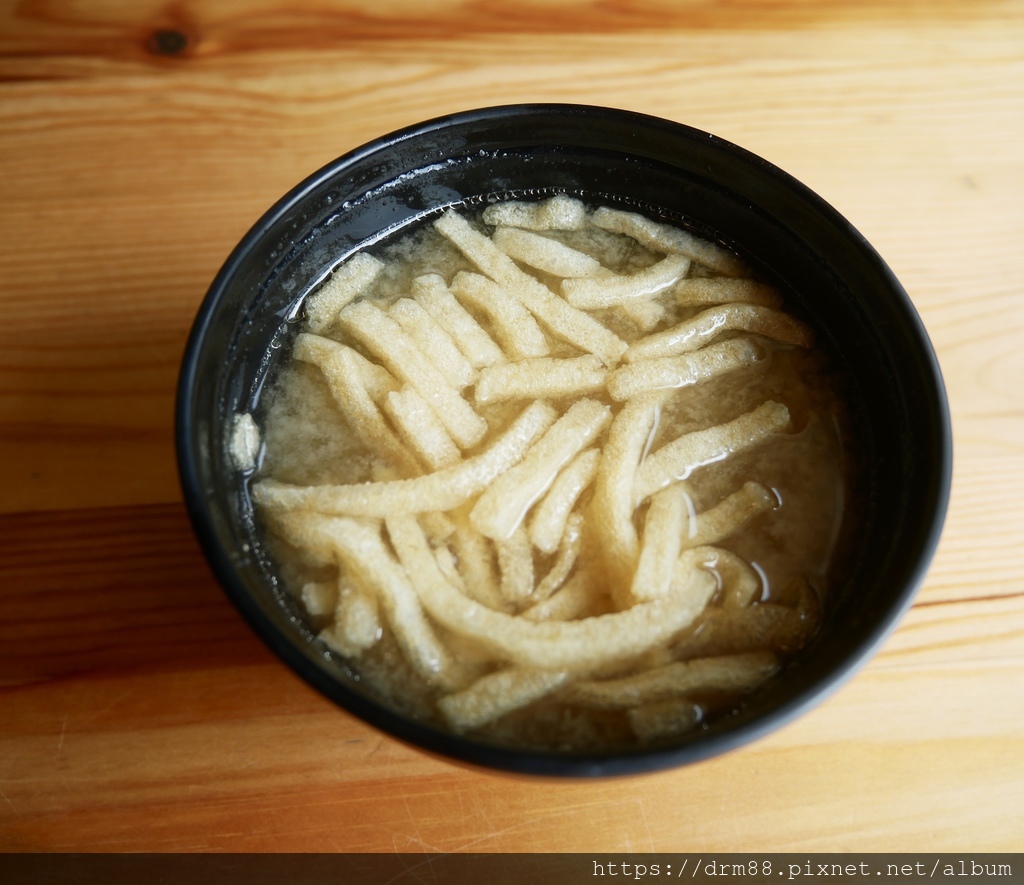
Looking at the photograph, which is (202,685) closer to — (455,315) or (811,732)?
(455,315)

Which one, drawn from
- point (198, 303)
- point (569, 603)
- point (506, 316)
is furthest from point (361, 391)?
point (198, 303)

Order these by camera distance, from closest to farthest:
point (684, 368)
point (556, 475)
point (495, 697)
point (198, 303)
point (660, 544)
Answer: point (495, 697) < point (660, 544) < point (556, 475) < point (684, 368) < point (198, 303)

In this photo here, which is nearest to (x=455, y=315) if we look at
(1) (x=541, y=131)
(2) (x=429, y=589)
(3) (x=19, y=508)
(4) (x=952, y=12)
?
(1) (x=541, y=131)

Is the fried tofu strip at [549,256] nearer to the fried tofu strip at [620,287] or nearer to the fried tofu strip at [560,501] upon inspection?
the fried tofu strip at [620,287]

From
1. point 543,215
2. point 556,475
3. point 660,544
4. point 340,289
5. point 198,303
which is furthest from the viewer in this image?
point 198,303

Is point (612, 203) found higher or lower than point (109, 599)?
higher

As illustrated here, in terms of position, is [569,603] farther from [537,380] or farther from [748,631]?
[537,380]
